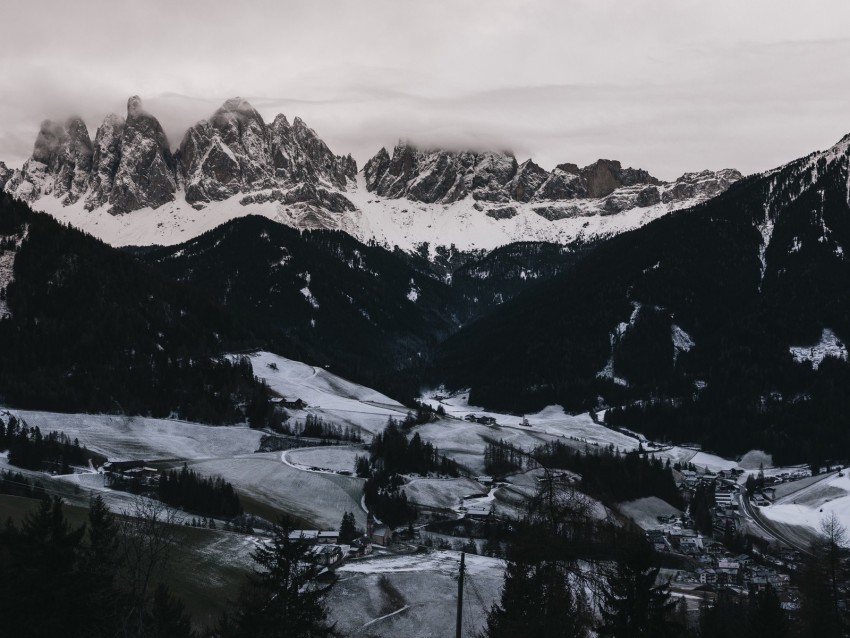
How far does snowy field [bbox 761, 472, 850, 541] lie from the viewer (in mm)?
169375

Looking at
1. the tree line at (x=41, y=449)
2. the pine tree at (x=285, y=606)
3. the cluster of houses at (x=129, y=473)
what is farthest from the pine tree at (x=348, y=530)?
the pine tree at (x=285, y=606)

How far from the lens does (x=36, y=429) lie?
17262 centimetres

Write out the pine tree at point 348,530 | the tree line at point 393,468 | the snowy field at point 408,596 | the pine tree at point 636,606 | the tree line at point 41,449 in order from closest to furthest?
the pine tree at point 636,606 → the snowy field at point 408,596 → the pine tree at point 348,530 → the tree line at point 393,468 → the tree line at point 41,449

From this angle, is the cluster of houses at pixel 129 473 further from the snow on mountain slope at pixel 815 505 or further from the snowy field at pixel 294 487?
the snow on mountain slope at pixel 815 505

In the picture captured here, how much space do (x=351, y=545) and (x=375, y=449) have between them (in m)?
74.5

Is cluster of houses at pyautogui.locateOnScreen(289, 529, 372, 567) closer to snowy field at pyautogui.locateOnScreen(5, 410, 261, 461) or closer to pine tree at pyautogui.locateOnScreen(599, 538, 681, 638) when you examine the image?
pine tree at pyautogui.locateOnScreen(599, 538, 681, 638)

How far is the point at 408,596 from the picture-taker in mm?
91125

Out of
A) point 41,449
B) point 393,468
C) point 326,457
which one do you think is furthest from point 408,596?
point 326,457

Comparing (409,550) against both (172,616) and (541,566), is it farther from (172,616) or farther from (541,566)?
(541,566)

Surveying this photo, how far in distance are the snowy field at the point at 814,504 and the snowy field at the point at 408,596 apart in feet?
272

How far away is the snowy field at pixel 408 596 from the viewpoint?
274 ft

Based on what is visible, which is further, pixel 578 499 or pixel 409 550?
pixel 409 550

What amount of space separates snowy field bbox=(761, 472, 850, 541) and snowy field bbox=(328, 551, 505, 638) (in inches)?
3263

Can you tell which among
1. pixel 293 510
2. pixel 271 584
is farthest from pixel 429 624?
pixel 293 510
